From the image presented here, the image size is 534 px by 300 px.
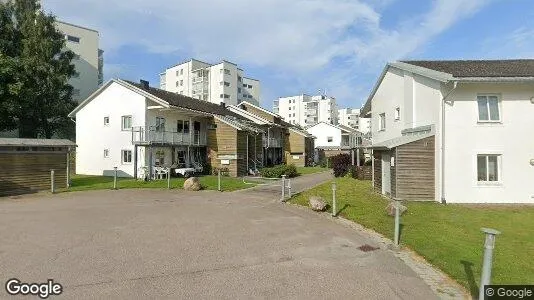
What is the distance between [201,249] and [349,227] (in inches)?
211

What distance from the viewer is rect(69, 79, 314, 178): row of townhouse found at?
2855 cm

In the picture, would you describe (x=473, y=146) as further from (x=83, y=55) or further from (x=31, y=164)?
(x=83, y=55)

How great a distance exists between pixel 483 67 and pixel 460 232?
38.8 ft

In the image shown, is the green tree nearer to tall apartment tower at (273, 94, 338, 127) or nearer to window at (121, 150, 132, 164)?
window at (121, 150, 132, 164)

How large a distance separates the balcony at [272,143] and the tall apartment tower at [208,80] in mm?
35374

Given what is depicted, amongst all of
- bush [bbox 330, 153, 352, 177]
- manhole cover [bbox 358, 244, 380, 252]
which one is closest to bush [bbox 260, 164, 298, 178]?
bush [bbox 330, 153, 352, 177]

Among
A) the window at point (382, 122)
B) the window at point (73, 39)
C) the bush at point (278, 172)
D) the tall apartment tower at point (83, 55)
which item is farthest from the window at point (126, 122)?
the window at point (73, 39)

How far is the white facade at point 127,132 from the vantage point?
28516 millimetres

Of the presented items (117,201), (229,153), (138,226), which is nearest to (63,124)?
(229,153)

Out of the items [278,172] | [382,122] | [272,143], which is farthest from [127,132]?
[382,122]

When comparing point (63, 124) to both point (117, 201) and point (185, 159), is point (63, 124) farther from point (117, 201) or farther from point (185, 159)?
point (117, 201)

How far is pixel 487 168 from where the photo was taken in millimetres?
17047

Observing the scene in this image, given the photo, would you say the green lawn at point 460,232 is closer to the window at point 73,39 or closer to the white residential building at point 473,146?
the white residential building at point 473,146

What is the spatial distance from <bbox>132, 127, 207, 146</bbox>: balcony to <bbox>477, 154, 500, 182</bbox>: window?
2161 cm
